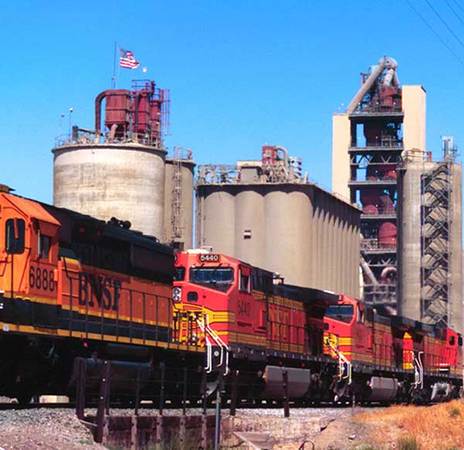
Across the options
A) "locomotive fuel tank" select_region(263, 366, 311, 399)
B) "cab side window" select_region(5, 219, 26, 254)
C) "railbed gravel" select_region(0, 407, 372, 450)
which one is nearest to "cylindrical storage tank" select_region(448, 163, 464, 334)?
"locomotive fuel tank" select_region(263, 366, 311, 399)

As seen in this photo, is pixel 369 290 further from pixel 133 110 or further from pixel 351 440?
pixel 351 440

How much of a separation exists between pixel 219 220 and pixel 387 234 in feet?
111

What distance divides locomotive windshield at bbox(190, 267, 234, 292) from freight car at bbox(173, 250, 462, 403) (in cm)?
2

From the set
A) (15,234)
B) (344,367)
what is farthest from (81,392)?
(344,367)

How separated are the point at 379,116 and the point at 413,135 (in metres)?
4.33

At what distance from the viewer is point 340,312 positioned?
3753 cm

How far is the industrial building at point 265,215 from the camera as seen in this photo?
3086 inches

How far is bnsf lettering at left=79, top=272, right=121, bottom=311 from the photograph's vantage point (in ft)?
64.8

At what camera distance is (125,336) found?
68.5 feet

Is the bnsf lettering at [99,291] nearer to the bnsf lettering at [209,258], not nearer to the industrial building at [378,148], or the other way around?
the bnsf lettering at [209,258]

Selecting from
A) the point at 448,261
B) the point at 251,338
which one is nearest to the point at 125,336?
the point at 251,338

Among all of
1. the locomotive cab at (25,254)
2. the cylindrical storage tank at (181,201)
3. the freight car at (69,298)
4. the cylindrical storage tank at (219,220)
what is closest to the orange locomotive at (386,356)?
the freight car at (69,298)

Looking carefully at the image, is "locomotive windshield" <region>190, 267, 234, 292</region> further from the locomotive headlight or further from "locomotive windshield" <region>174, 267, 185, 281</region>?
the locomotive headlight

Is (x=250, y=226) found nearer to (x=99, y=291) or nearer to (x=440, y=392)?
(x=440, y=392)
